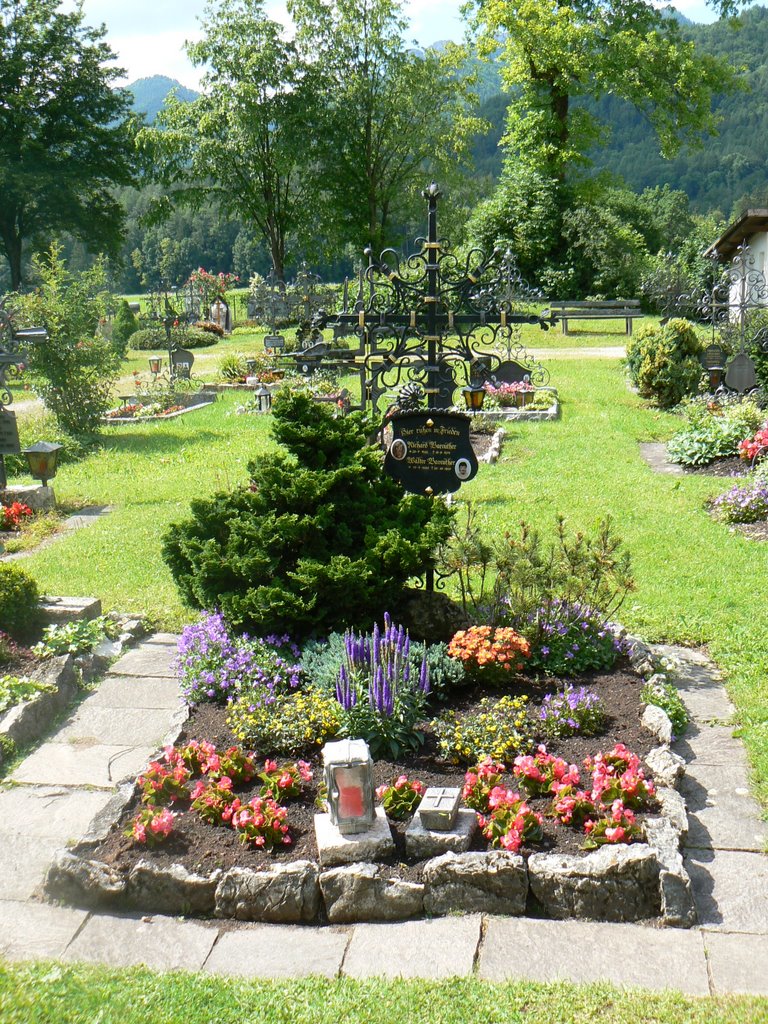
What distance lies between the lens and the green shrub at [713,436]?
12.9 m

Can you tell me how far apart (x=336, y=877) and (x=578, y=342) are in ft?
79.3

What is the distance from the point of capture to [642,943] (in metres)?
4.16

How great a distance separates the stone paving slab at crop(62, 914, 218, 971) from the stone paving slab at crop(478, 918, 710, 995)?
3.92 feet

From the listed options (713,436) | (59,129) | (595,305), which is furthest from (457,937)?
(59,129)

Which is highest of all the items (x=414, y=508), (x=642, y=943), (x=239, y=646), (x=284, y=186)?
(x=284, y=186)

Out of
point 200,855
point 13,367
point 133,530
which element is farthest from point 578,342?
point 200,855

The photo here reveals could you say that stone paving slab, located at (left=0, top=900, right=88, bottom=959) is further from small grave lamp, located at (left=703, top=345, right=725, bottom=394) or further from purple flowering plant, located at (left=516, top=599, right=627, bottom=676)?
small grave lamp, located at (left=703, top=345, right=725, bottom=394)

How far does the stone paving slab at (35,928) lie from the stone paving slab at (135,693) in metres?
2.16

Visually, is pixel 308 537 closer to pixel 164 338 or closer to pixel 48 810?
pixel 48 810

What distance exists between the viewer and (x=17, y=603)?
749 cm

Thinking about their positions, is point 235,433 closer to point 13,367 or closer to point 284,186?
point 13,367

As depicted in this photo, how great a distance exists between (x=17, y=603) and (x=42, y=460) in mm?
4952

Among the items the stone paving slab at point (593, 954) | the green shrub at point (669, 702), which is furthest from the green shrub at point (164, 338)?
the stone paving slab at point (593, 954)

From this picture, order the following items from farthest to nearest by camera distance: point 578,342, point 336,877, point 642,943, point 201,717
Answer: point 578,342 → point 201,717 → point 336,877 → point 642,943
